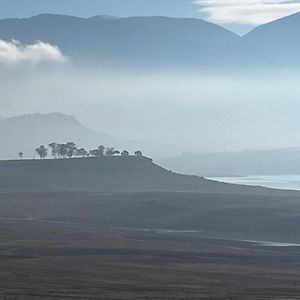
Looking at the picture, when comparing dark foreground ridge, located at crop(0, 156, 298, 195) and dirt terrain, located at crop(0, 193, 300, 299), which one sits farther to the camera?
dark foreground ridge, located at crop(0, 156, 298, 195)

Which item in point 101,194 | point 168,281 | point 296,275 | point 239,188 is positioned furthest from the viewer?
point 239,188

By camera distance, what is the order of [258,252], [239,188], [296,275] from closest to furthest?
[296,275] → [258,252] → [239,188]

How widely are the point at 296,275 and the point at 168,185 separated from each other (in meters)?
102

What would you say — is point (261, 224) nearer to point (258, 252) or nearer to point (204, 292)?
point (258, 252)

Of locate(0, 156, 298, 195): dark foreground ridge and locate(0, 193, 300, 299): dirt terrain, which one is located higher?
locate(0, 156, 298, 195): dark foreground ridge

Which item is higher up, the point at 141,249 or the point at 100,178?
the point at 100,178

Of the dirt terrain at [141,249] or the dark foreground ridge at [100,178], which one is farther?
the dark foreground ridge at [100,178]

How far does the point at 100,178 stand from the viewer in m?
184

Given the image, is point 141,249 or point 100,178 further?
point 100,178

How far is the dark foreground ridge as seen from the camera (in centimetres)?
17638

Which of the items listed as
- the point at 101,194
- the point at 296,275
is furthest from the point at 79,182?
the point at 296,275

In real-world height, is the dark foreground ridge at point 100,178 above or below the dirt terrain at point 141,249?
above

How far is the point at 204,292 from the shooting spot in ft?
206

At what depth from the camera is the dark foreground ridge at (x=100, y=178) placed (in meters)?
176
